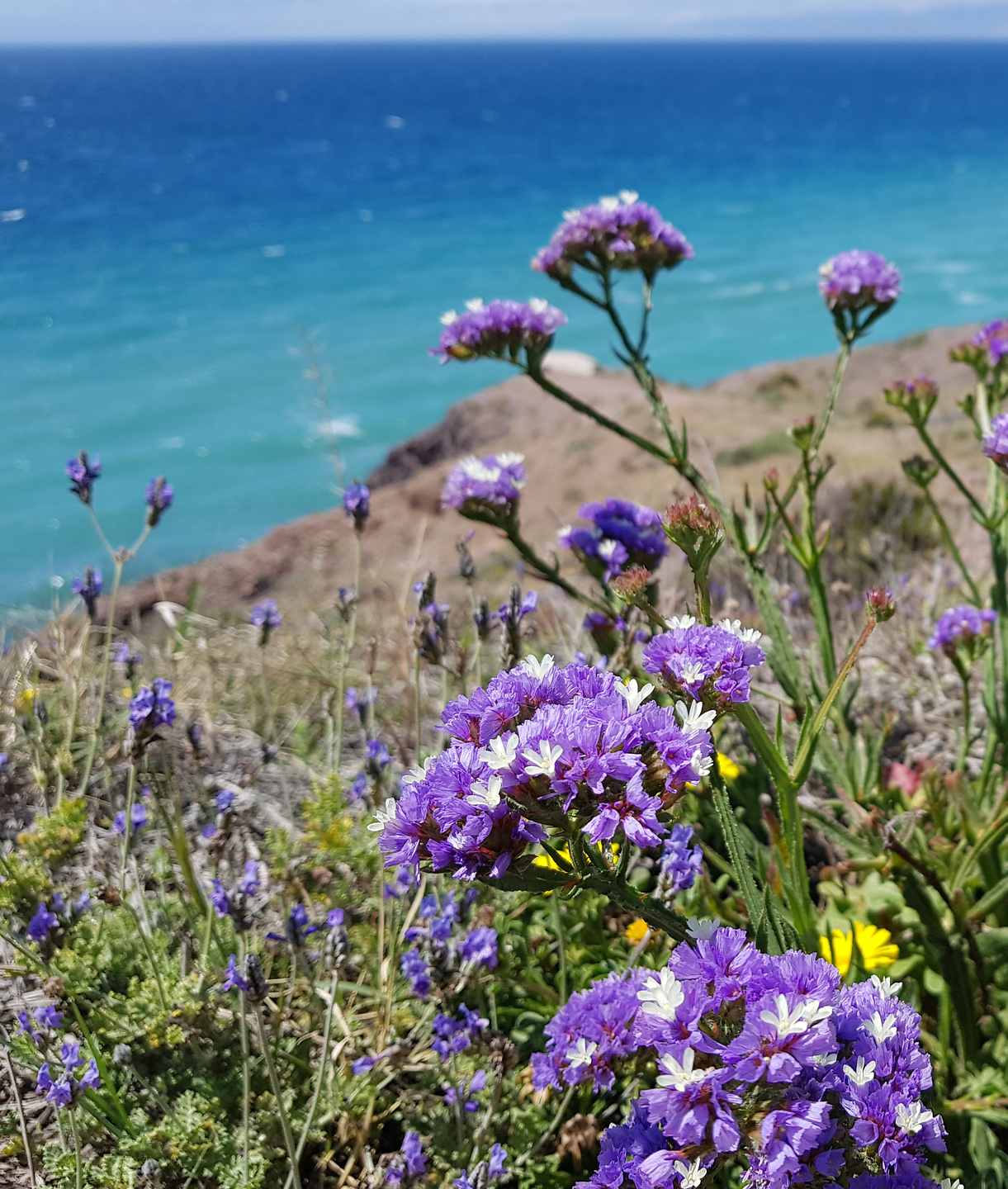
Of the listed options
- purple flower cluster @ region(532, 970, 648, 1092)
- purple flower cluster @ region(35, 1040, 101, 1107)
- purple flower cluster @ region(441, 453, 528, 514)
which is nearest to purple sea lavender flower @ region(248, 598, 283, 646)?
purple flower cluster @ region(441, 453, 528, 514)

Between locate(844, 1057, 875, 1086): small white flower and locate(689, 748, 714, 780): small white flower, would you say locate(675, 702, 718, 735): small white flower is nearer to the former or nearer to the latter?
locate(689, 748, 714, 780): small white flower

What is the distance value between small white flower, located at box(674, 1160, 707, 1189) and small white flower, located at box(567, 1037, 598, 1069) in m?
0.63

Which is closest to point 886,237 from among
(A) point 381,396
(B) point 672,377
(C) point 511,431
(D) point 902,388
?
(B) point 672,377

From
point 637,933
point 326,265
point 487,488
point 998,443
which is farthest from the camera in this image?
point 326,265

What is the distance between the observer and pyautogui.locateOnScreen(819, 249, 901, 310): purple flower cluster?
2904 millimetres

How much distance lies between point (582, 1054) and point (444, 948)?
1.23 feet

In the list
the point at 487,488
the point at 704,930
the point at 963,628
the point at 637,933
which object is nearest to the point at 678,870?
the point at 637,933

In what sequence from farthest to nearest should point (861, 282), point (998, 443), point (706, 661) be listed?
point (861, 282)
point (998, 443)
point (706, 661)

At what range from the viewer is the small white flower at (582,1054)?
1.78 meters

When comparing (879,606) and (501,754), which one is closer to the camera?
(501,754)

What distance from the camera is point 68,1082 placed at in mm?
1779

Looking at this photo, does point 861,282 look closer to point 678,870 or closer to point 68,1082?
point 678,870

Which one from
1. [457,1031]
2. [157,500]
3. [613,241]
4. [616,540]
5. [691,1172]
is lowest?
[457,1031]

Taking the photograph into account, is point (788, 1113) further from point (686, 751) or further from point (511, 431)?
point (511, 431)
